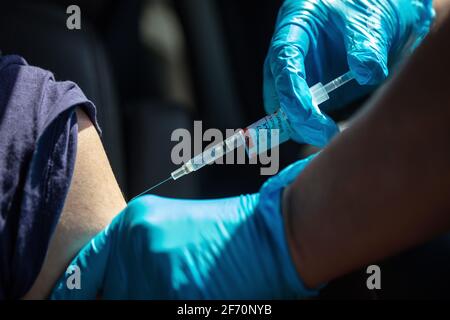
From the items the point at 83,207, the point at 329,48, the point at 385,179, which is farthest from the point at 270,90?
the point at 385,179

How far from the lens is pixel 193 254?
0.83m

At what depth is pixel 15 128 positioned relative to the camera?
97cm

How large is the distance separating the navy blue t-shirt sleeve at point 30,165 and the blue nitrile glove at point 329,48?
1.37 ft

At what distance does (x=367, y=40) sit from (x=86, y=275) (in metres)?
0.78

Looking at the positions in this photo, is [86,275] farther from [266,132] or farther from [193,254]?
[266,132]

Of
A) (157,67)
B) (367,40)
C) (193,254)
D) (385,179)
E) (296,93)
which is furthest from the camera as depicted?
(157,67)

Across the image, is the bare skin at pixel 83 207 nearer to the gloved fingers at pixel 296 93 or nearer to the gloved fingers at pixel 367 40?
the gloved fingers at pixel 296 93

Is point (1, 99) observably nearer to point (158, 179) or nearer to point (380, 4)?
point (158, 179)

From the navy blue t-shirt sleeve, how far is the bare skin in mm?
22

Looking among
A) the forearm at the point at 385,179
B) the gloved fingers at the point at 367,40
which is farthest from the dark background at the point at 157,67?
the forearm at the point at 385,179

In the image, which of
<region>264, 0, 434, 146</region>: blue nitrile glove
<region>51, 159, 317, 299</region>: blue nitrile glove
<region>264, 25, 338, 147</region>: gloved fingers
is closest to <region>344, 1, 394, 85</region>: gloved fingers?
<region>264, 0, 434, 146</region>: blue nitrile glove

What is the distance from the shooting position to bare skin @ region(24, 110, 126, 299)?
3.06ft

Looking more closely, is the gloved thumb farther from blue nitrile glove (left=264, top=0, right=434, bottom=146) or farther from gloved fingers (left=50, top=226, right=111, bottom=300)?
gloved fingers (left=50, top=226, right=111, bottom=300)

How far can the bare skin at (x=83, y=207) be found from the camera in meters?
0.93
